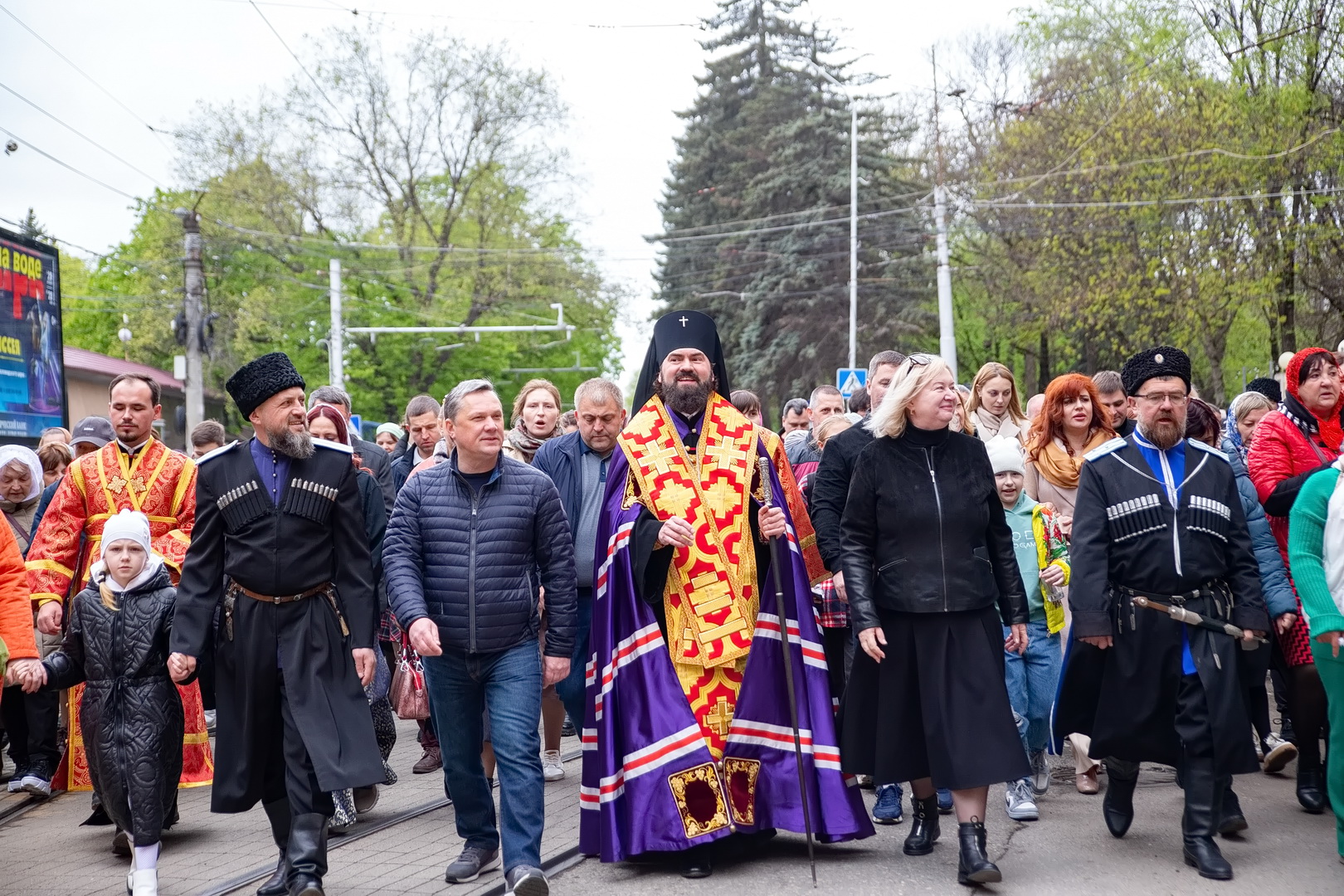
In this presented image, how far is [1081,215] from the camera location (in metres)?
33.5

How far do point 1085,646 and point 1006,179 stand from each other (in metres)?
32.3

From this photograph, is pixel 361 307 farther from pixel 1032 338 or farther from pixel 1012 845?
pixel 1012 845

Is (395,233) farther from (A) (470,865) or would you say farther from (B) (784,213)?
(A) (470,865)

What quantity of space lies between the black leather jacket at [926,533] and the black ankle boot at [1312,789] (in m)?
1.86

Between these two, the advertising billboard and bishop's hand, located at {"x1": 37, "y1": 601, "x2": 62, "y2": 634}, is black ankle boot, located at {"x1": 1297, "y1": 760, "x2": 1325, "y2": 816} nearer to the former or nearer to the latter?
bishop's hand, located at {"x1": 37, "y1": 601, "x2": 62, "y2": 634}

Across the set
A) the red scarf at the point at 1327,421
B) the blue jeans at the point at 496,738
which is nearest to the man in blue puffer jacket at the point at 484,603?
the blue jeans at the point at 496,738

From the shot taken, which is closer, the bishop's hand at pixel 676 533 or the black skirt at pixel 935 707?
the black skirt at pixel 935 707

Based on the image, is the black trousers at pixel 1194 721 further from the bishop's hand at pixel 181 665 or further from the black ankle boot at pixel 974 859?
the bishop's hand at pixel 181 665

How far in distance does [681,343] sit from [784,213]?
38.2 metres

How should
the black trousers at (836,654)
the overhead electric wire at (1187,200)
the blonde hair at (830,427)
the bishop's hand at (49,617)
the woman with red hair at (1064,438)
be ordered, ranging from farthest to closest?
the overhead electric wire at (1187,200), the blonde hair at (830,427), the woman with red hair at (1064,438), the black trousers at (836,654), the bishop's hand at (49,617)

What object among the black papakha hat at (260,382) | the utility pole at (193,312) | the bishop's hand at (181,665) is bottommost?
the bishop's hand at (181,665)

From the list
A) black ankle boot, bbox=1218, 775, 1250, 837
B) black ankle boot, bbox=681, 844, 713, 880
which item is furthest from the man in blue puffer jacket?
black ankle boot, bbox=1218, 775, 1250, 837

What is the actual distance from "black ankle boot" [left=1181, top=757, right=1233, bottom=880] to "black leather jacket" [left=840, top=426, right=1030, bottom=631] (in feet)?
3.07

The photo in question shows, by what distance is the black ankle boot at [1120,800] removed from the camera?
6.55m
